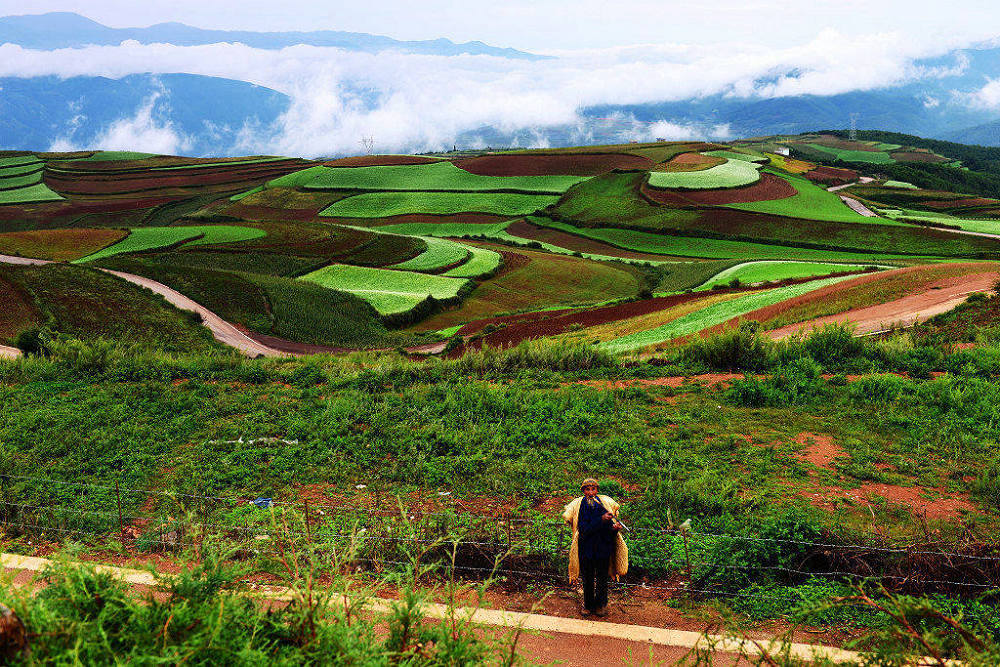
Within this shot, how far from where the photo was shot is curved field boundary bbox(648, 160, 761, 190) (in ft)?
292

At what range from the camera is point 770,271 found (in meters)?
51.2

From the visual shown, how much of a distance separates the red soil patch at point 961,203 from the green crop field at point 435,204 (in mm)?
65922

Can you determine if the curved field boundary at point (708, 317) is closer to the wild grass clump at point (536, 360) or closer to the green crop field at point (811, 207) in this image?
the wild grass clump at point (536, 360)

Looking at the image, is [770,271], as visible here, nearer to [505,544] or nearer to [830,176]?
[505,544]

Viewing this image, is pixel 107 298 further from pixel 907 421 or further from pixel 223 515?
pixel 907 421

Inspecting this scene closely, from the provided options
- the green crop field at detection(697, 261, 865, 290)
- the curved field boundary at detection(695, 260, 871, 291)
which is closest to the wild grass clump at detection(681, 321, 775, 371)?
the curved field boundary at detection(695, 260, 871, 291)

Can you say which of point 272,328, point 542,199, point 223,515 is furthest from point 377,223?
point 223,515

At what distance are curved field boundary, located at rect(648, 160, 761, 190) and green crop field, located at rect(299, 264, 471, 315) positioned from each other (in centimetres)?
4836

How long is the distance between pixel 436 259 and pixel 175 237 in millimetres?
30204

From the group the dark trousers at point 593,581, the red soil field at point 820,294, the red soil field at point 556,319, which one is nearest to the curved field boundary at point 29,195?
the red soil field at point 556,319

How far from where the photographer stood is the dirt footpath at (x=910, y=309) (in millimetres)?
21578

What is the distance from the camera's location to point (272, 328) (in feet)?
137

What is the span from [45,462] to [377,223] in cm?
8271

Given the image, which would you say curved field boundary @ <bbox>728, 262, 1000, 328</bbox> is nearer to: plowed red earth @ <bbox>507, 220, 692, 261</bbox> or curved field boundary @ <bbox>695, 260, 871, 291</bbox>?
curved field boundary @ <bbox>695, 260, 871, 291</bbox>
